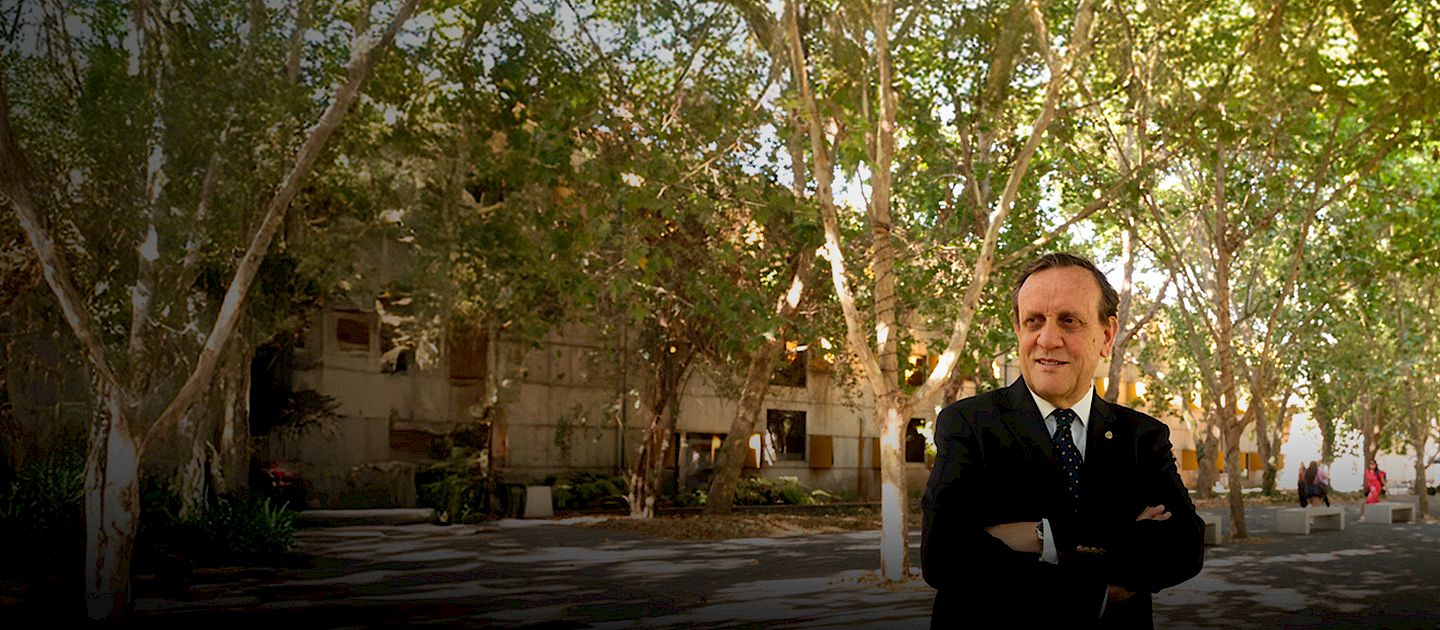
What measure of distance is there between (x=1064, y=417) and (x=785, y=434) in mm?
41315

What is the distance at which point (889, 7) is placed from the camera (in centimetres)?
1591

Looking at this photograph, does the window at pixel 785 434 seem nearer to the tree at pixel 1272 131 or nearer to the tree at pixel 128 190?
the tree at pixel 1272 131

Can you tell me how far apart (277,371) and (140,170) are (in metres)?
13.6

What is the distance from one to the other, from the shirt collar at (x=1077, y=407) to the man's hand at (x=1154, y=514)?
184mm

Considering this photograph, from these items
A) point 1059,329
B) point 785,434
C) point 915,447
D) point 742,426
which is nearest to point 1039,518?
point 1059,329

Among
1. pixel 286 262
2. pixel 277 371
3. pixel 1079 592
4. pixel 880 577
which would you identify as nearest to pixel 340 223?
pixel 286 262

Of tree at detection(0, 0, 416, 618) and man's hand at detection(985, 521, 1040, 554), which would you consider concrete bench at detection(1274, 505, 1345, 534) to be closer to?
tree at detection(0, 0, 416, 618)

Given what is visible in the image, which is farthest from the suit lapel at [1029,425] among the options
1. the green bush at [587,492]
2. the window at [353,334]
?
the window at [353,334]

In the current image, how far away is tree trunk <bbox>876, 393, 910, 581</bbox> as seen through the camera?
53.7ft

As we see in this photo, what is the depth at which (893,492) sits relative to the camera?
53.6 ft

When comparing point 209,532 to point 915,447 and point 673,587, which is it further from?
point 915,447

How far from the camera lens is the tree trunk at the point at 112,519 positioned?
12578 mm

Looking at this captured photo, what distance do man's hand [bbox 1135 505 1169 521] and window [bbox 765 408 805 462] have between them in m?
40.2

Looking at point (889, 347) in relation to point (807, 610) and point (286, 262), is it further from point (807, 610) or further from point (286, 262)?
point (286, 262)
